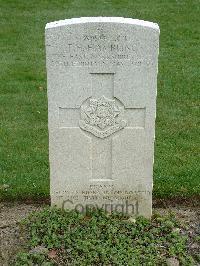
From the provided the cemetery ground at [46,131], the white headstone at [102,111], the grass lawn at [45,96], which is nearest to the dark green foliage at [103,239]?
the cemetery ground at [46,131]

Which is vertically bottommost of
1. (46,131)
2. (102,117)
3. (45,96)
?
(46,131)

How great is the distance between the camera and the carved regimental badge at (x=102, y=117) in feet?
16.3

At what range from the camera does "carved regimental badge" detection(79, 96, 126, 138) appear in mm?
4953

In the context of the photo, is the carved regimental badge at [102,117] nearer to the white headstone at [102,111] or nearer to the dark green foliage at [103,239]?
the white headstone at [102,111]

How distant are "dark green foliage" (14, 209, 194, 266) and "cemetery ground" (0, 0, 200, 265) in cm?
1

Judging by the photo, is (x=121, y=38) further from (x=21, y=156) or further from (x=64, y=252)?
(x=21, y=156)

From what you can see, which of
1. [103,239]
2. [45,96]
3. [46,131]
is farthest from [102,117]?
[45,96]

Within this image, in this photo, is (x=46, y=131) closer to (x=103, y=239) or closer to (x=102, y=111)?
(x=102, y=111)

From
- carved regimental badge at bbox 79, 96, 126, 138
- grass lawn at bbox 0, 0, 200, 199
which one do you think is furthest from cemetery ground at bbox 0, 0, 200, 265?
carved regimental badge at bbox 79, 96, 126, 138

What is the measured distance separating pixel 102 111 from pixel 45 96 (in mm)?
3556

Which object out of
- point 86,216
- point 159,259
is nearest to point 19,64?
point 86,216

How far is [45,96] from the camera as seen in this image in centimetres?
844

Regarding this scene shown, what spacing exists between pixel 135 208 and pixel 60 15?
842cm

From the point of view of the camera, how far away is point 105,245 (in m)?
4.86
